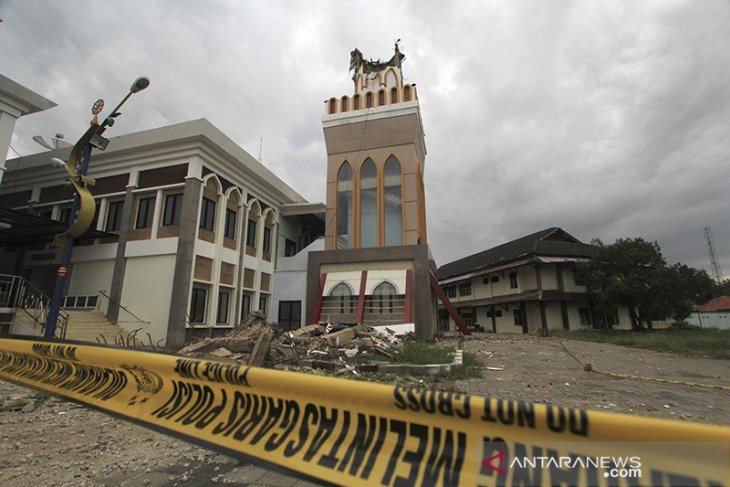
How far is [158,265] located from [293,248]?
10459mm

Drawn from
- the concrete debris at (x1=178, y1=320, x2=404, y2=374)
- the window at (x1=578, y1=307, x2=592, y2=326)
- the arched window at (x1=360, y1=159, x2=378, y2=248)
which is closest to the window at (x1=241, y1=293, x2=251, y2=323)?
the concrete debris at (x1=178, y1=320, x2=404, y2=374)

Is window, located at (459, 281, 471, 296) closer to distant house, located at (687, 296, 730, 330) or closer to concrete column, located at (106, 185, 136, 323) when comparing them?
distant house, located at (687, 296, 730, 330)

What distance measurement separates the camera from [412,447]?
5.87 ft

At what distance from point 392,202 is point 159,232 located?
11865 mm

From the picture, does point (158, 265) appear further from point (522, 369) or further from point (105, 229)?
point (522, 369)

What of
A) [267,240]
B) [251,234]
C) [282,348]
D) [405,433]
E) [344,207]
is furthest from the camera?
[267,240]

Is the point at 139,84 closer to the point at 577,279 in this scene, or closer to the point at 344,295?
the point at 344,295

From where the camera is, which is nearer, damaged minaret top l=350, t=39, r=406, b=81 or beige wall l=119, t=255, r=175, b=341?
beige wall l=119, t=255, r=175, b=341

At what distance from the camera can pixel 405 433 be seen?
1.83 meters

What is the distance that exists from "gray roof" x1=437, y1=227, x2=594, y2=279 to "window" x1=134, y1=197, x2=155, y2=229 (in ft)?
82.2

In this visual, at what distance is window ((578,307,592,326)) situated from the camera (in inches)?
1092

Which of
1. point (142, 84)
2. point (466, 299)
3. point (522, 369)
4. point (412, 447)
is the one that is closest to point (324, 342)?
point (522, 369)

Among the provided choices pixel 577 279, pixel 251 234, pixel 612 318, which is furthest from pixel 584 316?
pixel 251 234

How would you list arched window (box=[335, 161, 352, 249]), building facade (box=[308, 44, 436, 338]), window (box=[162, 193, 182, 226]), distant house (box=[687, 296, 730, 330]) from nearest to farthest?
window (box=[162, 193, 182, 226])
building facade (box=[308, 44, 436, 338])
arched window (box=[335, 161, 352, 249])
distant house (box=[687, 296, 730, 330])
